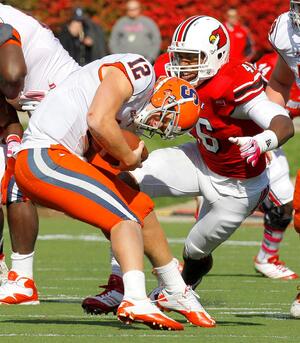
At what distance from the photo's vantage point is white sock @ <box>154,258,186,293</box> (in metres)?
6.79

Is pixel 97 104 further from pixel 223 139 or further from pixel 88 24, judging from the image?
pixel 88 24

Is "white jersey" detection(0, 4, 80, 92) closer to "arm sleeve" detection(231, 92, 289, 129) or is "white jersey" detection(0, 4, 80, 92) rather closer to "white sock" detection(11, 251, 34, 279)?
"white sock" detection(11, 251, 34, 279)

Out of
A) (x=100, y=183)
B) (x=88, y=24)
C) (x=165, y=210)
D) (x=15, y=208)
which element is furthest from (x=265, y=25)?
(x=100, y=183)

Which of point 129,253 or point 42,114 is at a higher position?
point 42,114

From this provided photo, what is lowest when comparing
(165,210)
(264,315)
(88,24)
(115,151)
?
(165,210)

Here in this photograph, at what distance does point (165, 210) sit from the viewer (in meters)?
15.3

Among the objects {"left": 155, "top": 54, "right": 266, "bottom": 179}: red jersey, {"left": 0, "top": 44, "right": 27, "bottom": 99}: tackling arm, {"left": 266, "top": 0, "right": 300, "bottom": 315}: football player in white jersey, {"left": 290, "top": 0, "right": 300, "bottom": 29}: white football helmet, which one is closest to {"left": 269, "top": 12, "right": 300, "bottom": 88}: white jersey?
{"left": 266, "top": 0, "right": 300, "bottom": 315}: football player in white jersey

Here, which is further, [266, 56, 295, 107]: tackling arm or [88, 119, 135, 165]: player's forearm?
[266, 56, 295, 107]: tackling arm

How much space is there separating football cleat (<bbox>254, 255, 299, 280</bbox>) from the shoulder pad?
2968 millimetres

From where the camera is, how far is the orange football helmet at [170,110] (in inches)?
262

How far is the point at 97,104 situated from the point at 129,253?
27.7 inches

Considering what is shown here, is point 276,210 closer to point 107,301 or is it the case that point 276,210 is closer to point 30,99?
point 30,99

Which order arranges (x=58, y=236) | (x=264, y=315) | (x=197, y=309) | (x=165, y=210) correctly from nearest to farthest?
1. (x=197, y=309)
2. (x=264, y=315)
3. (x=58, y=236)
4. (x=165, y=210)

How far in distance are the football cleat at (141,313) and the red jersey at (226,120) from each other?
142cm
